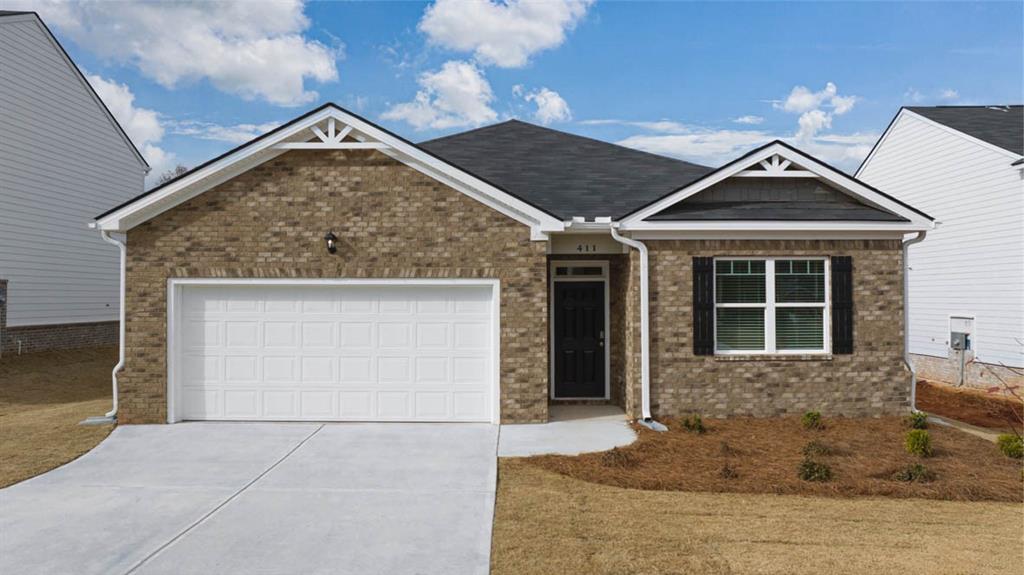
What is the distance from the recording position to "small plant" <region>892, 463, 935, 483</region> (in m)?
7.04

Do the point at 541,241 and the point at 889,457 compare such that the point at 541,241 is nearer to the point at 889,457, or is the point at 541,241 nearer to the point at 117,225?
the point at 889,457

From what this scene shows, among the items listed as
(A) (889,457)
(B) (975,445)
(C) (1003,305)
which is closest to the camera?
(A) (889,457)

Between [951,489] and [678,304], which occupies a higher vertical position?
[678,304]

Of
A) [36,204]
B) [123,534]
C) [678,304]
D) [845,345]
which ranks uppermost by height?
[36,204]

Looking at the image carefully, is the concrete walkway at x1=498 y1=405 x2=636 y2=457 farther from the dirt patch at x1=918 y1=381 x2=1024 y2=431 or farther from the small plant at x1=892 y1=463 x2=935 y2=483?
the dirt patch at x1=918 y1=381 x2=1024 y2=431

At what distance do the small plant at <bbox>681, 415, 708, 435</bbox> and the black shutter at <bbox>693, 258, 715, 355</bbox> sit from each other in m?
1.11

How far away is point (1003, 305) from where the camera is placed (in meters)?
14.4

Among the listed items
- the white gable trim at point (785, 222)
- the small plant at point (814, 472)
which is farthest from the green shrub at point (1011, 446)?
the white gable trim at point (785, 222)

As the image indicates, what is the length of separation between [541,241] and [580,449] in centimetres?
314

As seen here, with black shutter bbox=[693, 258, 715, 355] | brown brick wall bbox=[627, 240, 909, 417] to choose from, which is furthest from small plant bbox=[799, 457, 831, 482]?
black shutter bbox=[693, 258, 715, 355]

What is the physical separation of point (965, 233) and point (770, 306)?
898cm

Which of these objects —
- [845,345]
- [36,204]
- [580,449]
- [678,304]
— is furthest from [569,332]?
[36,204]

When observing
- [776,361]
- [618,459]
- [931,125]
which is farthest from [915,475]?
[931,125]

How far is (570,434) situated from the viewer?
9.15 metres
